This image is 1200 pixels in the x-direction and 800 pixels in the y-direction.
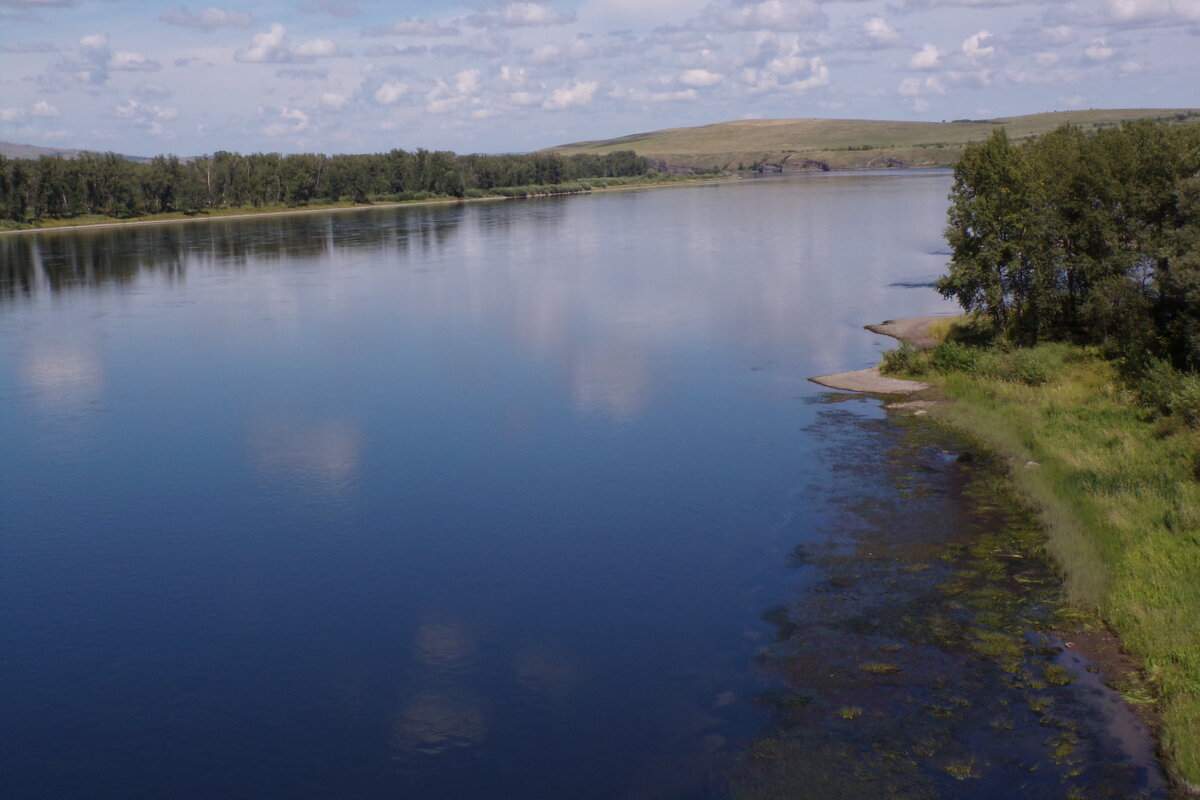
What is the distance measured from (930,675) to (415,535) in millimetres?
10063

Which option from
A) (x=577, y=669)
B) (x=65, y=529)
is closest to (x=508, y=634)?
(x=577, y=669)

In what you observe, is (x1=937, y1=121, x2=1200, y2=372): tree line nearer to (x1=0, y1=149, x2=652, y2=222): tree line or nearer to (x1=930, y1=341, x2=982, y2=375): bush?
(x1=930, y1=341, x2=982, y2=375): bush

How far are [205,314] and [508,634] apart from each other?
118 ft

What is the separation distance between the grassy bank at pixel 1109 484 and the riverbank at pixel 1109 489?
0.08ft

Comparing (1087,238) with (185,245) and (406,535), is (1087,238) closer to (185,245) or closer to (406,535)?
(406,535)

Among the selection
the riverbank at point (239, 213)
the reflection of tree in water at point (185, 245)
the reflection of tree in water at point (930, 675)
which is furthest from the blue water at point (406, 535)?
the riverbank at point (239, 213)

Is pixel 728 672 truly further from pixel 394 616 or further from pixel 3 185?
pixel 3 185

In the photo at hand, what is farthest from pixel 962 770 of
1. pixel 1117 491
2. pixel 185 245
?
pixel 185 245

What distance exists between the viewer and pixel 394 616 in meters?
17.3

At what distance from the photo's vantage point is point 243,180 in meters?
119

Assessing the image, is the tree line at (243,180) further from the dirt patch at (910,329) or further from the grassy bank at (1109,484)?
the grassy bank at (1109,484)

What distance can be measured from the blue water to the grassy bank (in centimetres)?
384

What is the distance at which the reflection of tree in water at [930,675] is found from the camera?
12.4 m

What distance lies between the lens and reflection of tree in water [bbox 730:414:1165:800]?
12398mm
